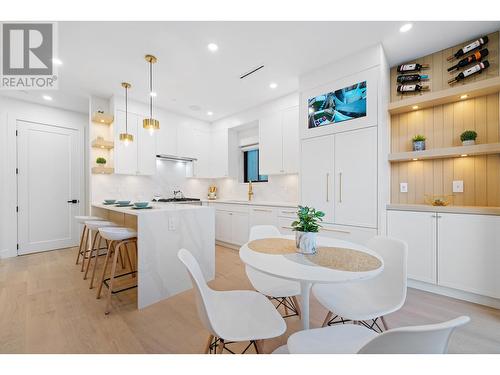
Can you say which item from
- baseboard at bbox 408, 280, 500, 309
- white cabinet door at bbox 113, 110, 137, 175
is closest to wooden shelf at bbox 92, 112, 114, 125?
white cabinet door at bbox 113, 110, 137, 175

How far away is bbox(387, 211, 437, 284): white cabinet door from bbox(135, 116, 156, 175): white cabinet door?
3.97 m

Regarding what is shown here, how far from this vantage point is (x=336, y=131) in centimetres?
281

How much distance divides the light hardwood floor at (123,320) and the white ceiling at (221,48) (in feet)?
8.86

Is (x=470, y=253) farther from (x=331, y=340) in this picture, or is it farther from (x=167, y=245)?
(x=167, y=245)

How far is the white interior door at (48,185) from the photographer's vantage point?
3861 millimetres

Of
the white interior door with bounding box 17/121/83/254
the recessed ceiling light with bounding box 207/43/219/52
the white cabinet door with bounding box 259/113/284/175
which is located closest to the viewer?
the recessed ceiling light with bounding box 207/43/219/52

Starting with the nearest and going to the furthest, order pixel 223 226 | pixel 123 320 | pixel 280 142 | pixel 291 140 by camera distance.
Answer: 1. pixel 123 320
2. pixel 291 140
3. pixel 280 142
4. pixel 223 226

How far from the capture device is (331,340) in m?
1.02

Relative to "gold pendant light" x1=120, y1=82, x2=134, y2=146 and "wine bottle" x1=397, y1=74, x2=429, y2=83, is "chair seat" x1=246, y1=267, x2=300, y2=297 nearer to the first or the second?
"gold pendant light" x1=120, y1=82, x2=134, y2=146

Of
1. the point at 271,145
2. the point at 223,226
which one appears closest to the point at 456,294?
the point at 271,145

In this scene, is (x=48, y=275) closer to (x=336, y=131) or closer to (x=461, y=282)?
(x=336, y=131)

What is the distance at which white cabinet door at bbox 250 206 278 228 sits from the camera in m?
3.69

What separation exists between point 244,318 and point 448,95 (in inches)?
118
